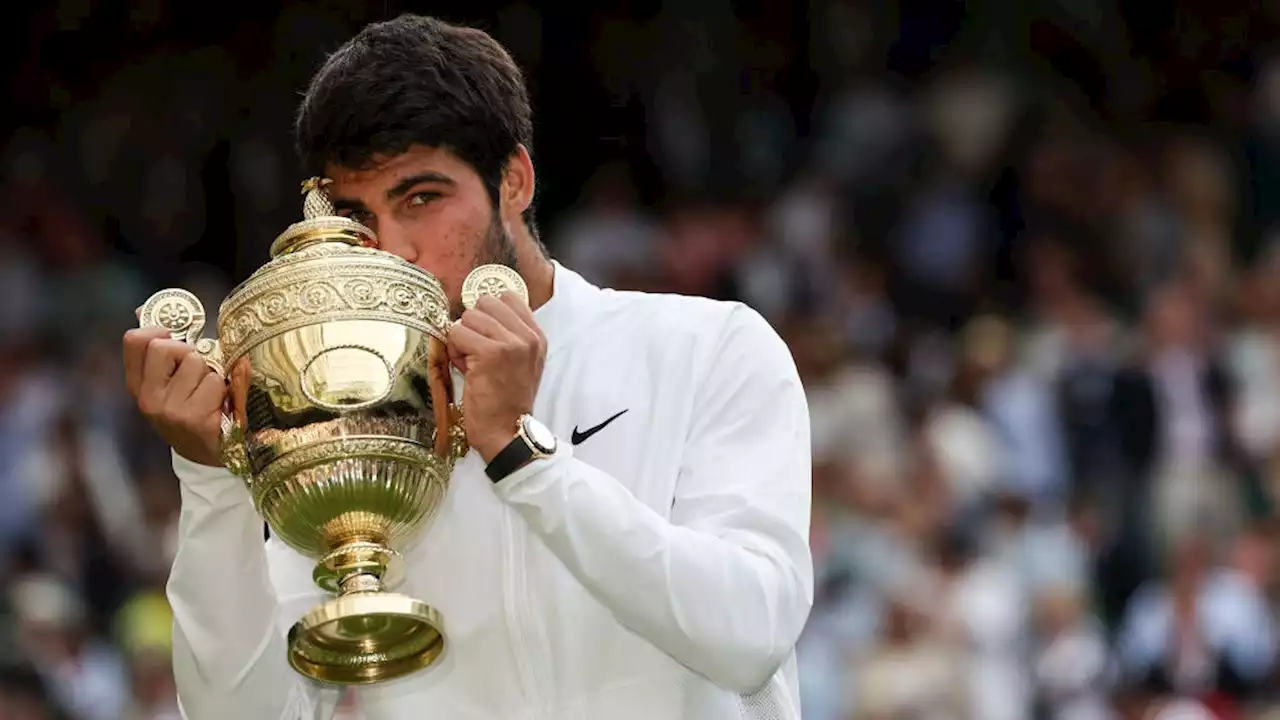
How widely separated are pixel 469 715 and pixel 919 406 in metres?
7.36

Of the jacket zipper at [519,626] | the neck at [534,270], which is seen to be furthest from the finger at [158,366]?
the neck at [534,270]

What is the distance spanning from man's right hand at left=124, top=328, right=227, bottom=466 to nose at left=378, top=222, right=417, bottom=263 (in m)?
0.40

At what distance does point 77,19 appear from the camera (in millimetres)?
13945

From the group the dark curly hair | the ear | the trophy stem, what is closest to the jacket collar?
the ear

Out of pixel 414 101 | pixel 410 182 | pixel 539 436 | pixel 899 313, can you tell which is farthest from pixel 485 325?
pixel 899 313

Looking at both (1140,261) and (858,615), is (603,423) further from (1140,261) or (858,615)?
(1140,261)

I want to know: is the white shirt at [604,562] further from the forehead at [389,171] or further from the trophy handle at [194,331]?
the forehead at [389,171]

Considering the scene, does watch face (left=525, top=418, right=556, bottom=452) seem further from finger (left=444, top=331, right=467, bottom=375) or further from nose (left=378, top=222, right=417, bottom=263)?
nose (left=378, top=222, right=417, bottom=263)

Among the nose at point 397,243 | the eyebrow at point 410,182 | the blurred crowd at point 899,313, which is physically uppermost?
the eyebrow at point 410,182

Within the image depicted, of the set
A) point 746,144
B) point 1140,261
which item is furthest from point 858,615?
point 746,144

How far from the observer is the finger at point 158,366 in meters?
3.81

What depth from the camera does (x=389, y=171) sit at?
13.5ft

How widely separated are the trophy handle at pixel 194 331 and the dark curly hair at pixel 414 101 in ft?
1.29

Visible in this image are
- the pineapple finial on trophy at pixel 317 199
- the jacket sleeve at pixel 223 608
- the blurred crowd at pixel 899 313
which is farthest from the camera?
the blurred crowd at pixel 899 313
